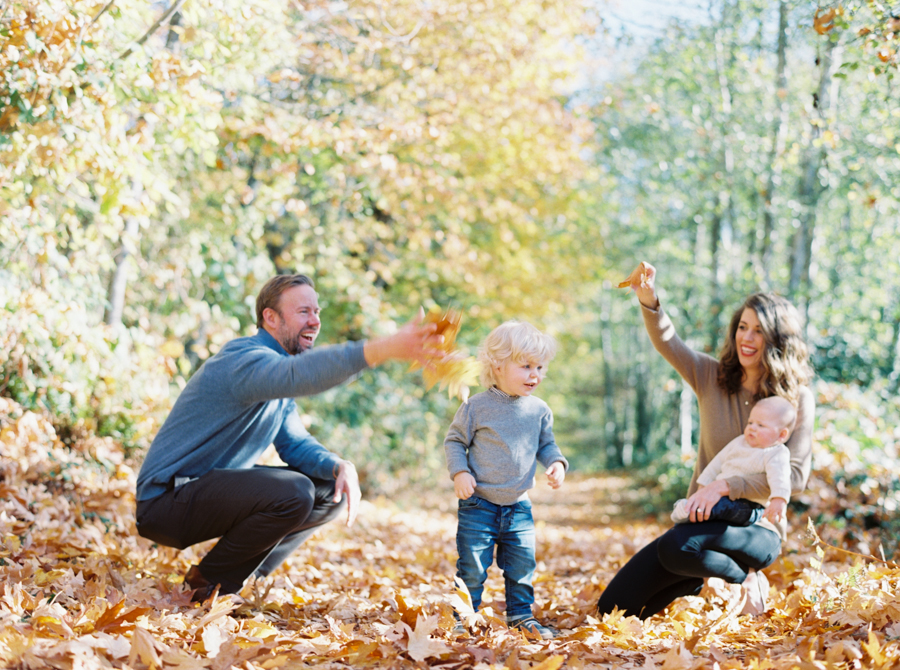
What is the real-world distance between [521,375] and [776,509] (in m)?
1.31

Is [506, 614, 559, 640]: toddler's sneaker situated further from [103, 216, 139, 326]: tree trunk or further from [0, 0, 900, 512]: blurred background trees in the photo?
[103, 216, 139, 326]: tree trunk

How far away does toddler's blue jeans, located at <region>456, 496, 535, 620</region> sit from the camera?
342 cm

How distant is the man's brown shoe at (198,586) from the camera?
3.49 metres

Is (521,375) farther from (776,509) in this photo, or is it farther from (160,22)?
(160,22)

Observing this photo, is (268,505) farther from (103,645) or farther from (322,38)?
(322,38)

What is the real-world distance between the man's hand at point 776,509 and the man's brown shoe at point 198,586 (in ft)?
8.51

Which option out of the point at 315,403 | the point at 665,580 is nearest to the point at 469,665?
the point at 665,580

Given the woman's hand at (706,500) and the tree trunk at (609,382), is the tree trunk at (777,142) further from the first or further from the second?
the tree trunk at (609,382)

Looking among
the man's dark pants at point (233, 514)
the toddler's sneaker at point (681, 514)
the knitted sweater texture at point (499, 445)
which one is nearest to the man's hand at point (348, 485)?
the man's dark pants at point (233, 514)

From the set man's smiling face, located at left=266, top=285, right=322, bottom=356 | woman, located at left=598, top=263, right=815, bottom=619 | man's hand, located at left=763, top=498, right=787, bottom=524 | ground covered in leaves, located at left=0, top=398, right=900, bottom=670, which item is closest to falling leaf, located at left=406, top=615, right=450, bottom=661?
ground covered in leaves, located at left=0, top=398, right=900, bottom=670

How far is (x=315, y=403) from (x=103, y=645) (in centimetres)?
A: 751

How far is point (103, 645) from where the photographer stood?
2408 mm

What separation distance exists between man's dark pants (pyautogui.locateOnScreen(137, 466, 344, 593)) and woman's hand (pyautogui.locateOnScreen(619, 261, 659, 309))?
1.94 m

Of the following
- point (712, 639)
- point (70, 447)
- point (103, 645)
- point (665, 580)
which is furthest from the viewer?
point (70, 447)
